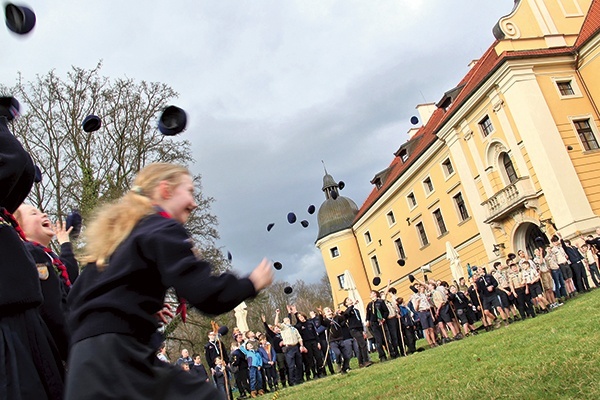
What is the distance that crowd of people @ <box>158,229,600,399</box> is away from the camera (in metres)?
16.1

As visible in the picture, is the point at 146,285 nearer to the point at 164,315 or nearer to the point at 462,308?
the point at 164,315

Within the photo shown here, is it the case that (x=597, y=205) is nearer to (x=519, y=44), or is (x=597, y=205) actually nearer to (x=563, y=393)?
(x=519, y=44)

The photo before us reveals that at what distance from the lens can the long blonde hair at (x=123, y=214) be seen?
2434 millimetres

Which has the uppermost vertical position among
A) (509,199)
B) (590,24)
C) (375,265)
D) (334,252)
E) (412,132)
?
(412,132)

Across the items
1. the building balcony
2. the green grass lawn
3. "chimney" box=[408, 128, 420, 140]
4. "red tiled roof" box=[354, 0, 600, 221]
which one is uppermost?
"chimney" box=[408, 128, 420, 140]

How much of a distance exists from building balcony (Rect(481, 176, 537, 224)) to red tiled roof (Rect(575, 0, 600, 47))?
8.83 metres

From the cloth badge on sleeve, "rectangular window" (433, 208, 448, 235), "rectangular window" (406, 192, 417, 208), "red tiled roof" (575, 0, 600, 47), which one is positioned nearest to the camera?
the cloth badge on sleeve

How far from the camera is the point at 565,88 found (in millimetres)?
29188

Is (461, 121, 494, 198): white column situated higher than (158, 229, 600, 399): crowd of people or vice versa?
(461, 121, 494, 198): white column

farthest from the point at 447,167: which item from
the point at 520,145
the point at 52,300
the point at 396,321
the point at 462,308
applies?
the point at 52,300

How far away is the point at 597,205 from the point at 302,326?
694 inches

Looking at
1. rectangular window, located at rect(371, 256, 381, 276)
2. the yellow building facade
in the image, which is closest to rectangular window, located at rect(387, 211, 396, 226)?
rectangular window, located at rect(371, 256, 381, 276)

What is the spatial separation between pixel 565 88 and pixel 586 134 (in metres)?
3.03

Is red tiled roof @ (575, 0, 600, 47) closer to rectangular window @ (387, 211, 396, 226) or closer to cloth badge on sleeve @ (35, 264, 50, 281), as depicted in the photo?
rectangular window @ (387, 211, 396, 226)
